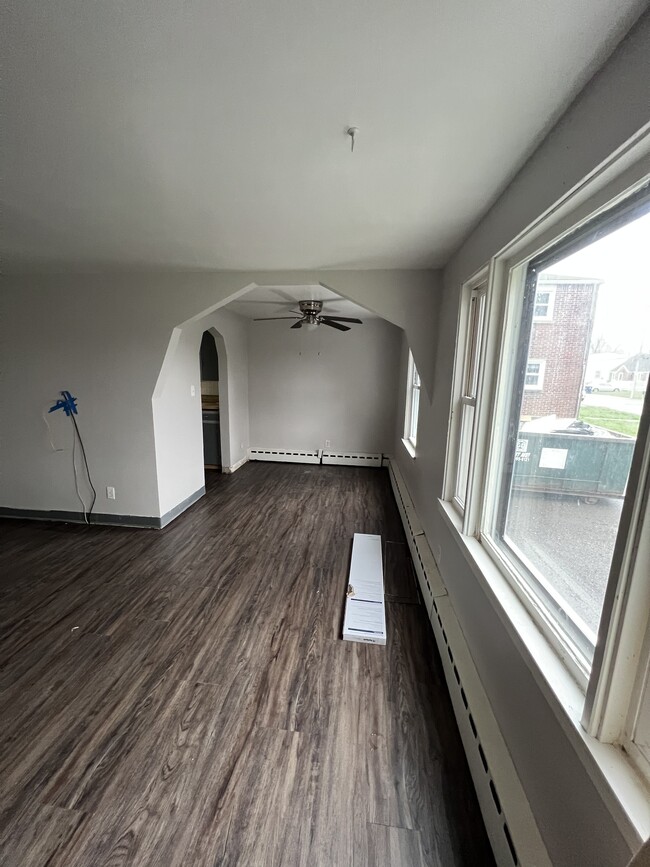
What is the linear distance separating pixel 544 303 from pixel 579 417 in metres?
0.53

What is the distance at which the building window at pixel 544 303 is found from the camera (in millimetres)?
1271

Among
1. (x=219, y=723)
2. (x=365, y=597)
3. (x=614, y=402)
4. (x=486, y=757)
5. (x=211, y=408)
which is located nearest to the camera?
(x=614, y=402)

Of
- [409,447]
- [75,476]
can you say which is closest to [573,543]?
[409,447]

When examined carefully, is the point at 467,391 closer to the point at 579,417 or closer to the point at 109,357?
the point at 579,417

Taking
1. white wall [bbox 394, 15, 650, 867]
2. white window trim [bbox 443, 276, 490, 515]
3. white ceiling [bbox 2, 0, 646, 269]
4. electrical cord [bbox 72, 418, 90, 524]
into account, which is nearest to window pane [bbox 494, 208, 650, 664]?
white wall [bbox 394, 15, 650, 867]

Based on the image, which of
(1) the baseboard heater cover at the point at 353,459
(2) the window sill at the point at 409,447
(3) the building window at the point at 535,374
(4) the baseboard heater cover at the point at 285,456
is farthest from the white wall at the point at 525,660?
(4) the baseboard heater cover at the point at 285,456

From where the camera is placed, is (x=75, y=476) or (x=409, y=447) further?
(x=409, y=447)

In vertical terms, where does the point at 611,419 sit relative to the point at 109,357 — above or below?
below

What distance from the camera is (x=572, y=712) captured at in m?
0.85

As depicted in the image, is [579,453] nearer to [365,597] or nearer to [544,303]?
[544,303]

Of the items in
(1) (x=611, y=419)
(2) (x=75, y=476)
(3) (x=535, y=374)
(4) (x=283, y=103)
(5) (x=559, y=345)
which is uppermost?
(4) (x=283, y=103)

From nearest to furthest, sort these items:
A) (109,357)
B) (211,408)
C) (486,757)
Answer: (486,757)
(109,357)
(211,408)

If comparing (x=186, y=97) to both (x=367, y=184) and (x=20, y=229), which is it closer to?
(x=367, y=184)

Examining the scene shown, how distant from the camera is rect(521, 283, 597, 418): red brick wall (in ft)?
3.54
